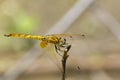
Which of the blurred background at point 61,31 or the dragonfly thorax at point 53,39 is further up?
the blurred background at point 61,31

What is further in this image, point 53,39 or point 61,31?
point 61,31

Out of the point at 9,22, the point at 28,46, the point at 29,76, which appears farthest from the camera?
the point at 9,22

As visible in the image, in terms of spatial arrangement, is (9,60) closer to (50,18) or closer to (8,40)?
(8,40)

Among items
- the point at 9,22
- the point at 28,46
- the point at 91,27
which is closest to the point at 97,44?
the point at 91,27

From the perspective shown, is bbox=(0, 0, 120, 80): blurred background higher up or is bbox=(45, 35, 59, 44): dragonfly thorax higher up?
bbox=(0, 0, 120, 80): blurred background

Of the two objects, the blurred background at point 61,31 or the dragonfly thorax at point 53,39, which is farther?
the blurred background at point 61,31

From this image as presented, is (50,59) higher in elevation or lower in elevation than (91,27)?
lower

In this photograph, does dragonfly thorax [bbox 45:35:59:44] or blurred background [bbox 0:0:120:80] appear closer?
dragonfly thorax [bbox 45:35:59:44]

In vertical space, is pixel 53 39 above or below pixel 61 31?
below
